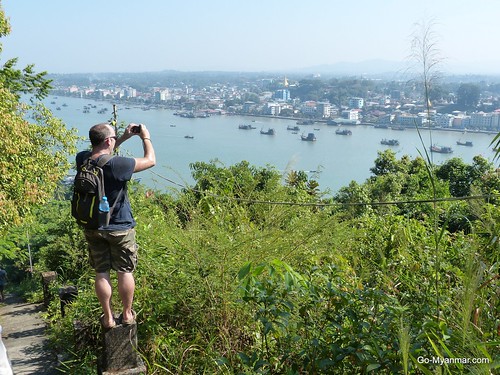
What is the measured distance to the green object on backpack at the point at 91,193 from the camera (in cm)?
208

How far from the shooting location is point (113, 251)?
221 centimetres

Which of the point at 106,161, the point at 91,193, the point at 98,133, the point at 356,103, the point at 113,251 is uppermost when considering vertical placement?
the point at 98,133

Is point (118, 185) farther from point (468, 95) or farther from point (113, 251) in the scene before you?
point (468, 95)

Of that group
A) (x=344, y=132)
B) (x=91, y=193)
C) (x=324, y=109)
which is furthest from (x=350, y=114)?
(x=91, y=193)

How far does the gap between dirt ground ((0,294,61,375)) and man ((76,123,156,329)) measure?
84 cm

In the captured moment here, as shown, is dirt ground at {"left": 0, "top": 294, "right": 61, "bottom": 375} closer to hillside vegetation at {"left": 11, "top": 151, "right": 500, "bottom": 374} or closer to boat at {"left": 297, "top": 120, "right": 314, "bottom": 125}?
hillside vegetation at {"left": 11, "top": 151, "right": 500, "bottom": 374}

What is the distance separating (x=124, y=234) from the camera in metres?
2.19

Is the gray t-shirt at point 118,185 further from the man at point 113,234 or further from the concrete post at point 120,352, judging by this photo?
the concrete post at point 120,352

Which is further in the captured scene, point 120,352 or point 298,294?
point 120,352

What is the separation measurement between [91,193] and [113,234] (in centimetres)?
20

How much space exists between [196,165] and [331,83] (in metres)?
46.4

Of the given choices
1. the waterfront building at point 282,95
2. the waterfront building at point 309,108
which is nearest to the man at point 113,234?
the waterfront building at point 309,108

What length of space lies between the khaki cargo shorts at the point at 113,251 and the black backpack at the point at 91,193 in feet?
0.26

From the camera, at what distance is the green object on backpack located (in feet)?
6.84
